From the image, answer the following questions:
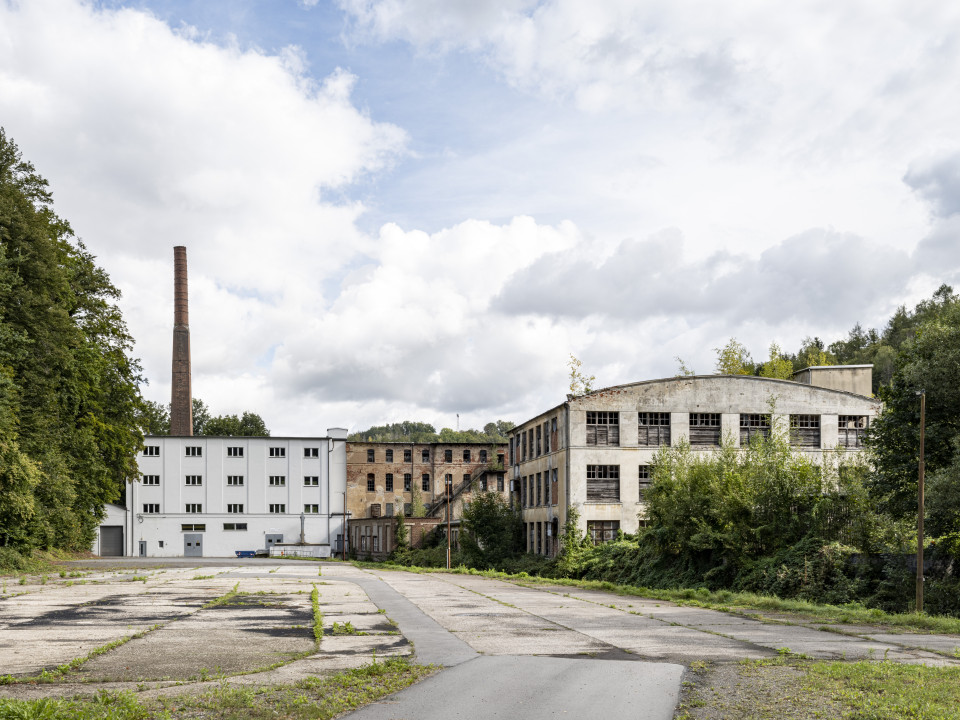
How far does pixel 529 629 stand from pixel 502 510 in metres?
41.4

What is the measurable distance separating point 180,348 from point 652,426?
1872 inches

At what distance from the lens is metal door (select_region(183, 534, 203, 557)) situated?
8112 cm

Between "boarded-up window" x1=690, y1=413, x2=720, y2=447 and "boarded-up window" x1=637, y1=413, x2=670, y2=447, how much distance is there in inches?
57.0

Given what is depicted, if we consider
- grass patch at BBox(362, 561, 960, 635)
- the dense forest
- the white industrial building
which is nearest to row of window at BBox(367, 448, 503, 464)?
the white industrial building

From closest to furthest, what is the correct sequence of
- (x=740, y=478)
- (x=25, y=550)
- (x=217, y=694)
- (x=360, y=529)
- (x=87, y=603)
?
(x=217, y=694) < (x=87, y=603) < (x=740, y=478) < (x=25, y=550) < (x=360, y=529)

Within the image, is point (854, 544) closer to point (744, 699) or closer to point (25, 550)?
point (744, 699)

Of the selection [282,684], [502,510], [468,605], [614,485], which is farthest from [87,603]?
[502,510]

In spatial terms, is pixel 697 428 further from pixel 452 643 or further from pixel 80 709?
pixel 80 709

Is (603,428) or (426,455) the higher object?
(603,428)

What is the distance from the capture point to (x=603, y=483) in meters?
50.6

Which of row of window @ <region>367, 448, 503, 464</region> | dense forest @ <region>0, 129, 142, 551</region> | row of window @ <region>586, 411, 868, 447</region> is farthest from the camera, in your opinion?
row of window @ <region>367, 448, 503, 464</region>

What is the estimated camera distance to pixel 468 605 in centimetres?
2405

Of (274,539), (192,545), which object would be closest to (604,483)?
(274,539)

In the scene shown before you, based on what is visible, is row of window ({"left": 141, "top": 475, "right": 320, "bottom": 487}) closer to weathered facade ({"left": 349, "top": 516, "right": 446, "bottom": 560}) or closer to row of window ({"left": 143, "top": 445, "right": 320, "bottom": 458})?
row of window ({"left": 143, "top": 445, "right": 320, "bottom": 458})
